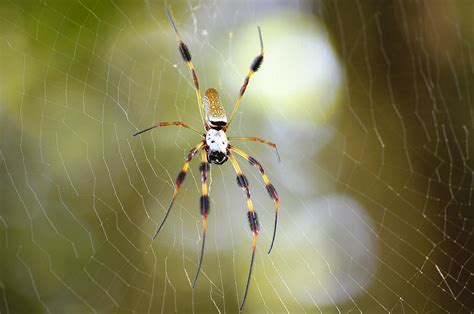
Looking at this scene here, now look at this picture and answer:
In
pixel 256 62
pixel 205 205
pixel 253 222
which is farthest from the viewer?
pixel 256 62

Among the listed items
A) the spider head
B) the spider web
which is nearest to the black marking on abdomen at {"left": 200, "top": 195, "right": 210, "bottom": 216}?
the spider head

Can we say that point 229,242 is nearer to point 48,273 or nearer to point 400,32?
point 48,273

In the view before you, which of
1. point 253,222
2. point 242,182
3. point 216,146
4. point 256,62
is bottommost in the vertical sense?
point 253,222

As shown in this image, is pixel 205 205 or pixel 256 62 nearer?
pixel 205 205

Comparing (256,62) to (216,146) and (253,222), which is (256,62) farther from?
(253,222)

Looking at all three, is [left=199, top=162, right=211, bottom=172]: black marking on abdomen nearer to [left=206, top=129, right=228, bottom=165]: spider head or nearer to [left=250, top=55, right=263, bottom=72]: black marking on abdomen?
[left=206, top=129, right=228, bottom=165]: spider head

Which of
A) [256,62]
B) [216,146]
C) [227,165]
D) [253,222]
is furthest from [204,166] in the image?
[227,165]
